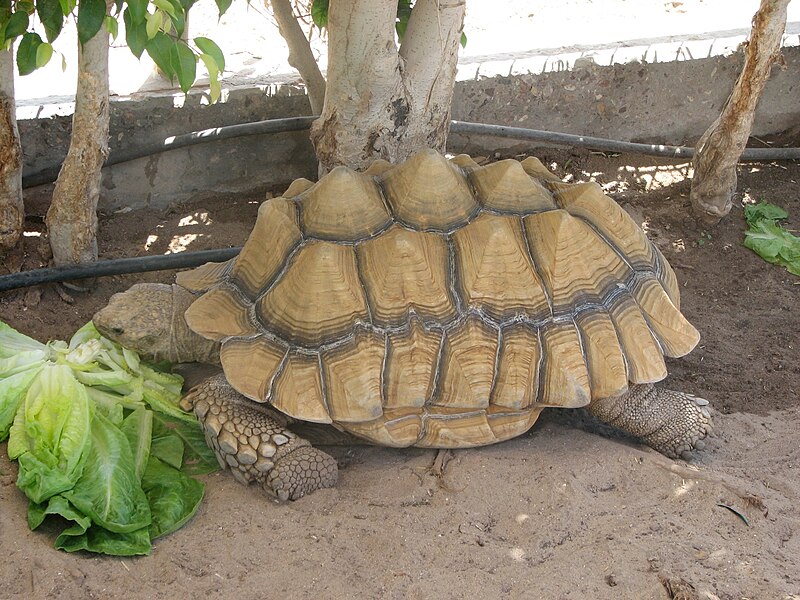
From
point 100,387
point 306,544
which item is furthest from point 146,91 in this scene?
point 306,544

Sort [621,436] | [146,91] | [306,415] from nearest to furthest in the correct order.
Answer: [306,415], [621,436], [146,91]

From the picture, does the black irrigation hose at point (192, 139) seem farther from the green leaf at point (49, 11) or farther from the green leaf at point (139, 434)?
the green leaf at point (139, 434)

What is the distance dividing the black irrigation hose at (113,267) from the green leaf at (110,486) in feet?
3.48

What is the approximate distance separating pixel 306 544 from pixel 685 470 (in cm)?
139

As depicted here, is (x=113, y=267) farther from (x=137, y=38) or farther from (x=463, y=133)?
(x=463, y=133)

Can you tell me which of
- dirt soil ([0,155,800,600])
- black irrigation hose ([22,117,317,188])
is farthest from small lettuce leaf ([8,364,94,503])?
black irrigation hose ([22,117,317,188])

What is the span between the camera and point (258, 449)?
2996mm

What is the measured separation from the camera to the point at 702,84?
17.3 ft

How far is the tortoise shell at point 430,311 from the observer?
297cm

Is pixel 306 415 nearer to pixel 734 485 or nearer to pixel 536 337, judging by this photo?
pixel 536 337

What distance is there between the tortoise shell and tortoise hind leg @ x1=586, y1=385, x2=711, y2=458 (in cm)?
19

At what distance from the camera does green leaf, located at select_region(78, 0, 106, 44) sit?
2.98 meters

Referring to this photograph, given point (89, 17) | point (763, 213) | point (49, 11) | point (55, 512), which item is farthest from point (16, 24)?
point (763, 213)

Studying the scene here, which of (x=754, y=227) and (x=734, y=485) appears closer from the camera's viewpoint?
(x=734, y=485)
